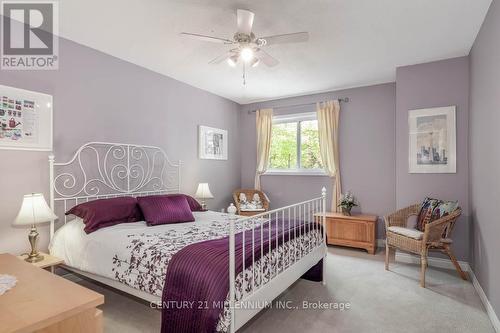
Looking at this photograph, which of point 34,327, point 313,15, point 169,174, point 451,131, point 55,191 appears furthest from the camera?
point 169,174

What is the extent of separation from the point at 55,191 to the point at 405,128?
4374 mm

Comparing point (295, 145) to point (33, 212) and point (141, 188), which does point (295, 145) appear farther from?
point (33, 212)

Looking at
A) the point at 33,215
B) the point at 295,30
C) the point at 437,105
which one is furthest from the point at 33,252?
the point at 437,105

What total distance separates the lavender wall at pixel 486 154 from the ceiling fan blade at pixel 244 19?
1999mm

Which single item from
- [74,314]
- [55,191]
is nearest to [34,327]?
[74,314]

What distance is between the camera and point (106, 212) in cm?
277

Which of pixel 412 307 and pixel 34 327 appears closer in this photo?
pixel 34 327

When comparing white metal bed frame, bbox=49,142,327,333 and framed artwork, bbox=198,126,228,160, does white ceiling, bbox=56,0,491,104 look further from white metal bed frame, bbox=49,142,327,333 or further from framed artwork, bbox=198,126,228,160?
white metal bed frame, bbox=49,142,327,333

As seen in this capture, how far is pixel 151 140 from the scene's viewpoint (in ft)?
12.8

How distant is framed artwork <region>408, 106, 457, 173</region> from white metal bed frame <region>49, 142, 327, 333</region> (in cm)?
159

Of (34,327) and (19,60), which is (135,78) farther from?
(34,327)

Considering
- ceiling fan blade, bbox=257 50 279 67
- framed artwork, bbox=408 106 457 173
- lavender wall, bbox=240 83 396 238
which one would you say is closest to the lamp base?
ceiling fan blade, bbox=257 50 279 67

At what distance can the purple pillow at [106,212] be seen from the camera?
2639 millimetres

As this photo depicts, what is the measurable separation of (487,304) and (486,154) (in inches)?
53.6
